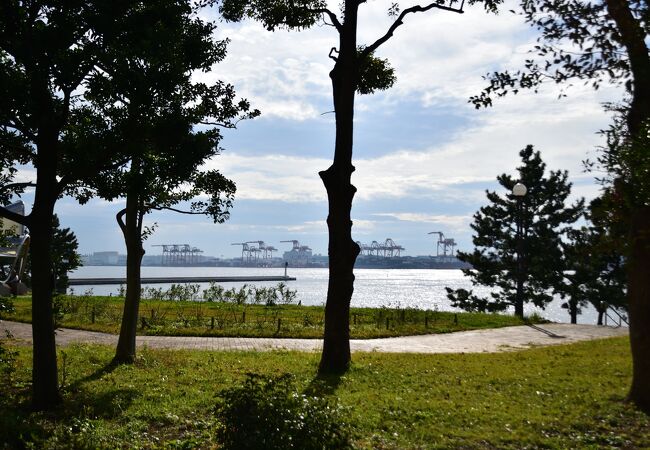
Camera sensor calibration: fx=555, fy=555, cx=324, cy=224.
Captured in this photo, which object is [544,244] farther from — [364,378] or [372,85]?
[364,378]

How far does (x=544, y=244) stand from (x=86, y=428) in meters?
30.7

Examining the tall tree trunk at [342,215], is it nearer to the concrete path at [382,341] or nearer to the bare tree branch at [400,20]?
the bare tree branch at [400,20]

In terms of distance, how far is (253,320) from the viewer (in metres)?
19.3

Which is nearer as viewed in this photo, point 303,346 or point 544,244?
point 303,346

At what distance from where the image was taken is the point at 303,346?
14766mm

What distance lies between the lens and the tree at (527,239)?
32.8 m

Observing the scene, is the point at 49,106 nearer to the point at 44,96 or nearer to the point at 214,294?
the point at 44,96

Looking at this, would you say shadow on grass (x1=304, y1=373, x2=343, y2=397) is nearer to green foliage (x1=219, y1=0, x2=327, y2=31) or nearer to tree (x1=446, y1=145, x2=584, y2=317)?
green foliage (x1=219, y1=0, x2=327, y2=31)

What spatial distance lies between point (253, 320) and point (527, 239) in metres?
20.3

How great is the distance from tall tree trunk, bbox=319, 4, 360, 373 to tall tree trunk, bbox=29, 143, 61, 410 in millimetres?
4883

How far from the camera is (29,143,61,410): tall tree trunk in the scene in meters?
7.18

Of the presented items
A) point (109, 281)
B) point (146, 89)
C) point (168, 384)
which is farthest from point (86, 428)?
point (109, 281)

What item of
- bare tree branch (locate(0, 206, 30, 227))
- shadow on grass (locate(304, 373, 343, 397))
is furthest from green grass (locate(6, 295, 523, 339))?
bare tree branch (locate(0, 206, 30, 227))

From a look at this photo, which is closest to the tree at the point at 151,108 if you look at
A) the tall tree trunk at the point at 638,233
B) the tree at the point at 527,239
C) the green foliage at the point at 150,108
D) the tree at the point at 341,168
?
the green foliage at the point at 150,108
